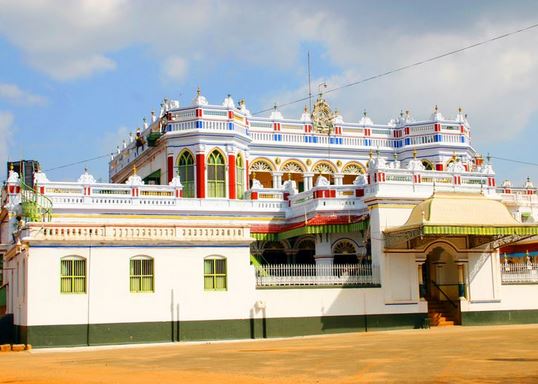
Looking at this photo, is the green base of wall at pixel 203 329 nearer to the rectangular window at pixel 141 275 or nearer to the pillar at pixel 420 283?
the pillar at pixel 420 283

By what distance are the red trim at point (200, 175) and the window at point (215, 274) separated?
947cm

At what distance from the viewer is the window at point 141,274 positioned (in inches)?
1107

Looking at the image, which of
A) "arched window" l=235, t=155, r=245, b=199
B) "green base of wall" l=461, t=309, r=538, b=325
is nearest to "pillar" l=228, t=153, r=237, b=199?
"arched window" l=235, t=155, r=245, b=199

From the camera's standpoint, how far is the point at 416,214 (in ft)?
103

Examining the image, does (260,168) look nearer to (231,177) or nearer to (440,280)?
(231,177)

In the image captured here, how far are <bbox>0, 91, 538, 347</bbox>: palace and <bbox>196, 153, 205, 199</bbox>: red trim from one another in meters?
0.07

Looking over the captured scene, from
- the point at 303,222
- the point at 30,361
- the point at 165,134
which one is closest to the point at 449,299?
the point at 303,222

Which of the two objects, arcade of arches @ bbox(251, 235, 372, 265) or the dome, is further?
arcade of arches @ bbox(251, 235, 372, 265)

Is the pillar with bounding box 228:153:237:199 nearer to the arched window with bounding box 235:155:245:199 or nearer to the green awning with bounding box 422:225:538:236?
the arched window with bounding box 235:155:245:199

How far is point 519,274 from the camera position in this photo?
34719 mm

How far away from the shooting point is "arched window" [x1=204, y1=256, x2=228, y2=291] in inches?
1145

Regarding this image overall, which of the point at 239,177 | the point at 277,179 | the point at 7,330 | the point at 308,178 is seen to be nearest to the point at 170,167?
the point at 239,177

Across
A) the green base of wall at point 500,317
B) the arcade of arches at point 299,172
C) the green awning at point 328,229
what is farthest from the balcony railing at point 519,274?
the arcade of arches at point 299,172

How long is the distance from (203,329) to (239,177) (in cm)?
1278
